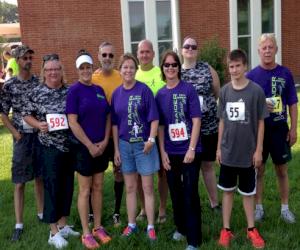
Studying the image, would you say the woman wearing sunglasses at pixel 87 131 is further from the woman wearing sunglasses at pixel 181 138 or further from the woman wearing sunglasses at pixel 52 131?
the woman wearing sunglasses at pixel 181 138

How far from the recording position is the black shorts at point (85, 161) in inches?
164

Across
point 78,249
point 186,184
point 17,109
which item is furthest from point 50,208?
point 186,184

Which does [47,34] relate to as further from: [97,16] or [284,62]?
[284,62]

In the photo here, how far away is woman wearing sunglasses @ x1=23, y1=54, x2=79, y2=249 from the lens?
4.15 metres

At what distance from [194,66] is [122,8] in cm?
1047

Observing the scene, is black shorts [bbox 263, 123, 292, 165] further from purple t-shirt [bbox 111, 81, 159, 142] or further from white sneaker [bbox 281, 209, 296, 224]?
purple t-shirt [bbox 111, 81, 159, 142]

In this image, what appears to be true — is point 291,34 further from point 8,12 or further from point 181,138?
point 8,12

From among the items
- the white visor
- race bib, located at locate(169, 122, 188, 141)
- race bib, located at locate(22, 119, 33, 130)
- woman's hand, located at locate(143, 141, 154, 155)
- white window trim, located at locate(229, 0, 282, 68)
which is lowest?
woman's hand, located at locate(143, 141, 154, 155)

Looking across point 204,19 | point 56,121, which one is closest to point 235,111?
point 56,121

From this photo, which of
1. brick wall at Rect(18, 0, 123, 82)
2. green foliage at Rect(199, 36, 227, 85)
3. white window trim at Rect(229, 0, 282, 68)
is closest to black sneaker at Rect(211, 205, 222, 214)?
brick wall at Rect(18, 0, 123, 82)

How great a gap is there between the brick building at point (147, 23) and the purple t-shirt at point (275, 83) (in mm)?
10684

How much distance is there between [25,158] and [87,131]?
0.87 m

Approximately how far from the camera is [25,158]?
179 inches

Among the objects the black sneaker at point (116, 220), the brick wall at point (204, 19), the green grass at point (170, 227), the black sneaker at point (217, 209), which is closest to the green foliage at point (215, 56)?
the brick wall at point (204, 19)
